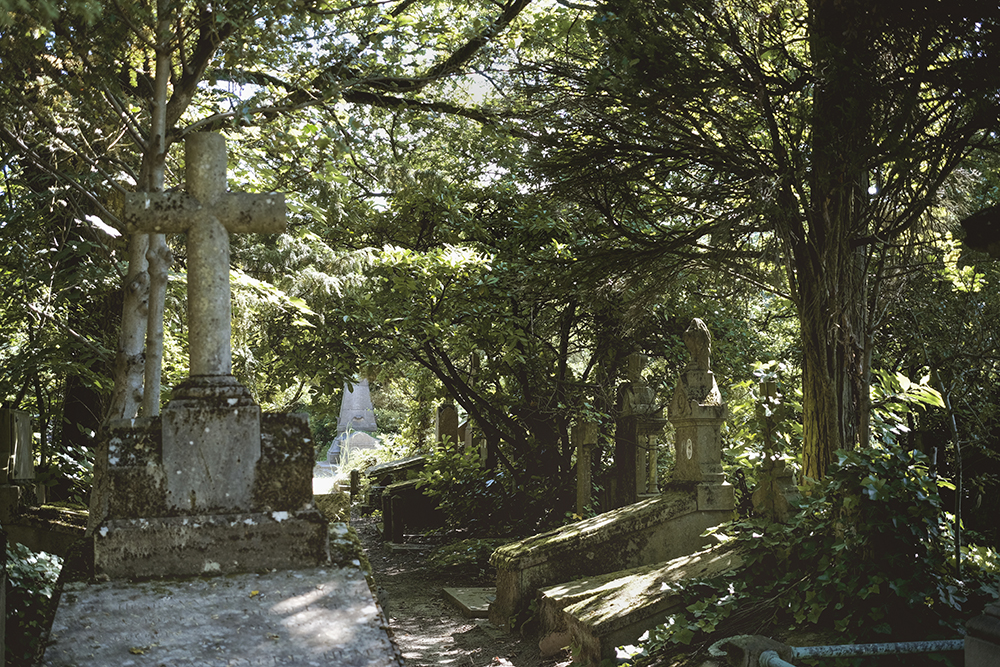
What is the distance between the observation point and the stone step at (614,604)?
6.15 meters

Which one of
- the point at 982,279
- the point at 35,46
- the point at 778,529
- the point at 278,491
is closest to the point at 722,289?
the point at 982,279

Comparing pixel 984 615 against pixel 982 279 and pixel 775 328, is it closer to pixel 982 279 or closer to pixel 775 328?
pixel 982 279

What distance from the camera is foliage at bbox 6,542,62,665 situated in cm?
479

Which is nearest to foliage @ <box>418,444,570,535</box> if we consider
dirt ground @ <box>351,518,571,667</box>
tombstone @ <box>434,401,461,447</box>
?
dirt ground @ <box>351,518,571,667</box>

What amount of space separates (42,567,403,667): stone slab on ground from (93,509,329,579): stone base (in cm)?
8

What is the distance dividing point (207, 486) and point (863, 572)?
159 inches

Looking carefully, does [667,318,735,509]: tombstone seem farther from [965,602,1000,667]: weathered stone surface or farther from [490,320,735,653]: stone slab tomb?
[965,602,1000,667]: weathered stone surface

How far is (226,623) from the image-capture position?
295 cm

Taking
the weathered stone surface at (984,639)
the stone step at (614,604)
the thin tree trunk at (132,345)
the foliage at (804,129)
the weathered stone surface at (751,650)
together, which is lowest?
the stone step at (614,604)

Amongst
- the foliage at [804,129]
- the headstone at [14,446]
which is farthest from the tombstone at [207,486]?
the headstone at [14,446]

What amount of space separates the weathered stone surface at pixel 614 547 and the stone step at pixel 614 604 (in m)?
0.41

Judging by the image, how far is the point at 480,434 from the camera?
14.5 metres

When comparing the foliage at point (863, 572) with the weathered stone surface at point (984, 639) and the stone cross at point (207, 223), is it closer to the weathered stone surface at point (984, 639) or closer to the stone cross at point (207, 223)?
the weathered stone surface at point (984, 639)

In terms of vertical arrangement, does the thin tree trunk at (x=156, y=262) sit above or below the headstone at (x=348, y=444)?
above
